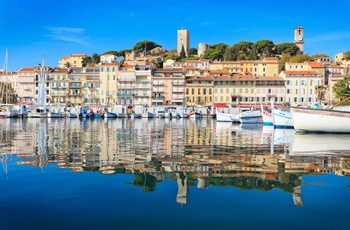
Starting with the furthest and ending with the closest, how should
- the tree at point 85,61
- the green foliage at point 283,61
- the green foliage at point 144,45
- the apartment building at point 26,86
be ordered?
the green foliage at point 144,45
the tree at point 85,61
the green foliage at point 283,61
the apartment building at point 26,86

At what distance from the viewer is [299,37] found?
151 metres

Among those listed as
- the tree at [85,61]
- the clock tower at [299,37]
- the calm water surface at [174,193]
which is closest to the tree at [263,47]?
the clock tower at [299,37]

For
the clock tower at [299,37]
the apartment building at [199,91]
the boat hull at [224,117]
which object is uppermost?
the clock tower at [299,37]

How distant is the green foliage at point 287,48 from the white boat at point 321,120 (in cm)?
11641

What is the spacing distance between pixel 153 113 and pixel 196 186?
255 ft

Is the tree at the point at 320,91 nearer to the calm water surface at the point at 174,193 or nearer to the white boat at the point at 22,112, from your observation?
the white boat at the point at 22,112

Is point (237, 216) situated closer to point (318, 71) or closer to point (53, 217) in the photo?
point (53, 217)

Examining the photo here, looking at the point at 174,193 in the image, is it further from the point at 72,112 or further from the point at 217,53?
the point at 217,53

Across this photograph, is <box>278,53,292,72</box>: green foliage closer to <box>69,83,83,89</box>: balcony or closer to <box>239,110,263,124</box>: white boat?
<box>69,83,83,89</box>: balcony

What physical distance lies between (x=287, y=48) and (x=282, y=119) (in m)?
106

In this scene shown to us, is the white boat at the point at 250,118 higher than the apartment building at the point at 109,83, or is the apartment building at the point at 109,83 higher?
the apartment building at the point at 109,83

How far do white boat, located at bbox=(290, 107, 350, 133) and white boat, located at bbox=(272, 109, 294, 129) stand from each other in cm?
1125

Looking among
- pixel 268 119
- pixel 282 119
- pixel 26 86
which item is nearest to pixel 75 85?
pixel 26 86

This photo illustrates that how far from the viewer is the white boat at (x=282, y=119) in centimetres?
4066
